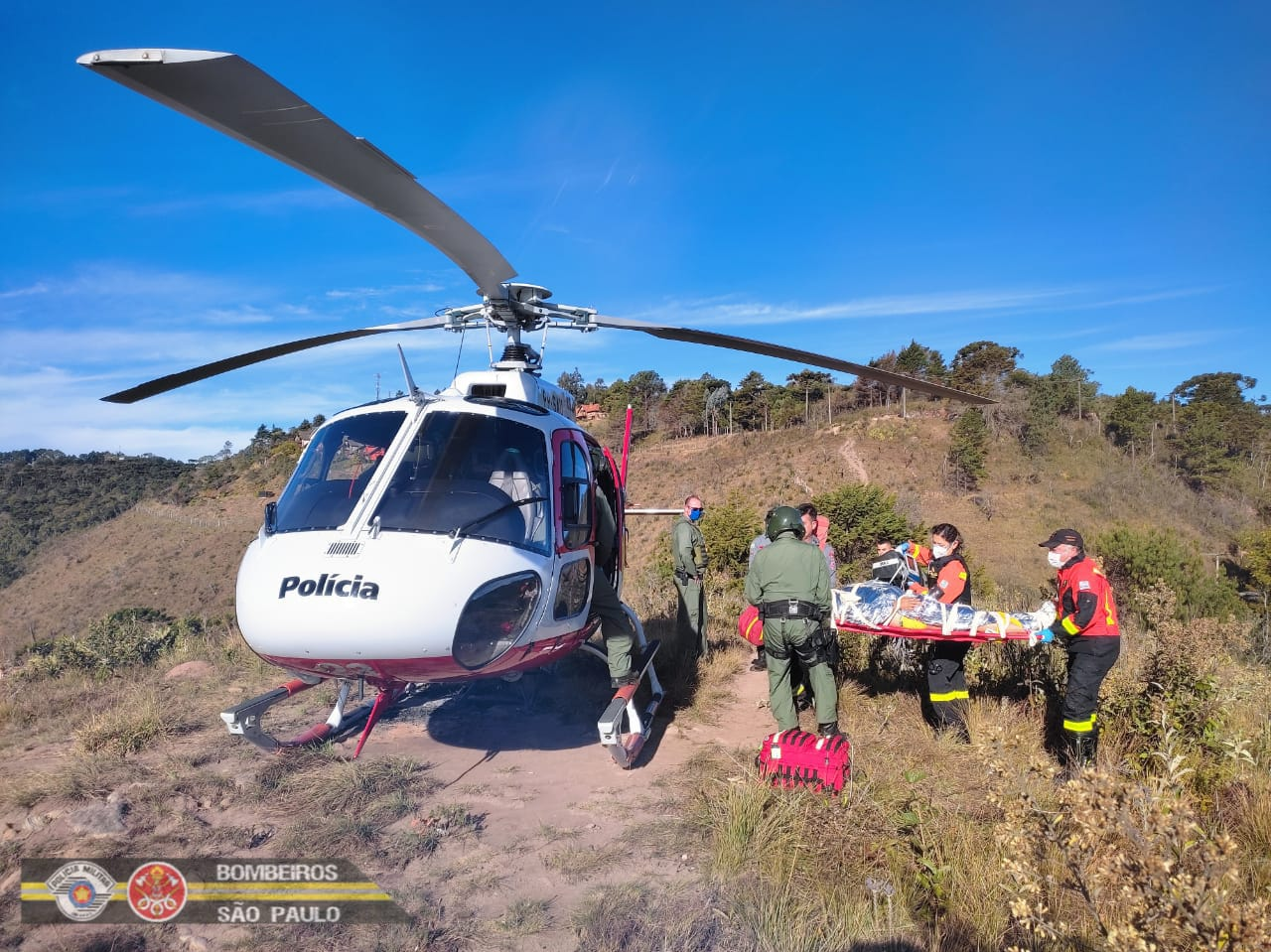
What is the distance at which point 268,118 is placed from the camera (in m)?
2.74

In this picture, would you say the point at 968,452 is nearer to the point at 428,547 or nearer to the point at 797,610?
the point at 797,610

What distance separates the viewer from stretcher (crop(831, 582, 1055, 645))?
5.27 metres

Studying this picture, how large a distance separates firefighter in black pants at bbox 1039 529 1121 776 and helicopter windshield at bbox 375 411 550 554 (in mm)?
3514

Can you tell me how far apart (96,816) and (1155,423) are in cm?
5330

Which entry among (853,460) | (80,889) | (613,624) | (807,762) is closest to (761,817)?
(807,762)

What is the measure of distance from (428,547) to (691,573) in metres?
5.05

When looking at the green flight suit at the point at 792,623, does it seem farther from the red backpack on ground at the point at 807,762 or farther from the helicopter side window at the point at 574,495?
the helicopter side window at the point at 574,495

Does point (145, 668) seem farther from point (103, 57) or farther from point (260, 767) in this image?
point (103, 57)

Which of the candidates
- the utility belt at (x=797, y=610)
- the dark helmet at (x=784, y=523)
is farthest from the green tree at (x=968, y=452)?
the utility belt at (x=797, y=610)

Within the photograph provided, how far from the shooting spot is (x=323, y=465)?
4758 mm

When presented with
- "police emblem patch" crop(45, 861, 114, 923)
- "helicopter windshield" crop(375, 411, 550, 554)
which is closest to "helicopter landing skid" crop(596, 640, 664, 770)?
"helicopter windshield" crop(375, 411, 550, 554)

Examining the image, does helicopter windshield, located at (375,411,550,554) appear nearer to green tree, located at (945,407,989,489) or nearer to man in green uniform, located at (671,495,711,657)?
man in green uniform, located at (671,495,711,657)

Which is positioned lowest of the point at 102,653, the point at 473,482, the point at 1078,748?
the point at 102,653

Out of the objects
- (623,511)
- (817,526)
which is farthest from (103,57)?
(817,526)
